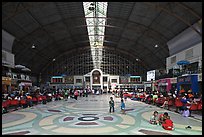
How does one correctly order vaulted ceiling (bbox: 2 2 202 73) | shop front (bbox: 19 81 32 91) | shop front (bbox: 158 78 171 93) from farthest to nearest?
1. shop front (bbox: 19 81 32 91)
2. shop front (bbox: 158 78 171 93)
3. vaulted ceiling (bbox: 2 2 202 73)

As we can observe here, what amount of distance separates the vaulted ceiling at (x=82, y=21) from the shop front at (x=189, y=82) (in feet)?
23.3

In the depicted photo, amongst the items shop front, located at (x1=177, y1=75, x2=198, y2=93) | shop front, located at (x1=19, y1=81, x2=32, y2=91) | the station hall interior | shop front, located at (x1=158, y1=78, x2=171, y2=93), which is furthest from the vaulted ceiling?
shop front, located at (x1=177, y1=75, x2=198, y2=93)

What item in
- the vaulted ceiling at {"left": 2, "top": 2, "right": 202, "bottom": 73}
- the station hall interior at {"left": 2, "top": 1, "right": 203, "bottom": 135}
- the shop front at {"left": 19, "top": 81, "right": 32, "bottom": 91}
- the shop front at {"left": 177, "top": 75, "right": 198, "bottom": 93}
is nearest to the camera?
the station hall interior at {"left": 2, "top": 1, "right": 203, "bottom": 135}

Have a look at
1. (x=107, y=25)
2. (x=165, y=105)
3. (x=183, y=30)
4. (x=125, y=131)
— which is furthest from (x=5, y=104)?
(x=107, y=25)

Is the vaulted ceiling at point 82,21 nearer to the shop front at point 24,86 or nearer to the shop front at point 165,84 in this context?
the shop front at point 24,86

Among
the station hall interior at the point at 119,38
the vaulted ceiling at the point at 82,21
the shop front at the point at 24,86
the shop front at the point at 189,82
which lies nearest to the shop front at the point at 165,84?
the station hall interior at the point at 119,38

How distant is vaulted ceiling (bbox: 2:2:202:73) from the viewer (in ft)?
80.6

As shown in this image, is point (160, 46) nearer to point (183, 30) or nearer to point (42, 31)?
point (183, 30)

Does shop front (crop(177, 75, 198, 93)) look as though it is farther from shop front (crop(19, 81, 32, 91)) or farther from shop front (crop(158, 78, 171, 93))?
shop front (crop(19, 81, 32, 91))

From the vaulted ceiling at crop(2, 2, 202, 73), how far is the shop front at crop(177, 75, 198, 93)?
23.3 feet

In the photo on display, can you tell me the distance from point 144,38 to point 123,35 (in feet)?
16.7

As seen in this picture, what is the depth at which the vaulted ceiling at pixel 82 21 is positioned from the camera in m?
24.6

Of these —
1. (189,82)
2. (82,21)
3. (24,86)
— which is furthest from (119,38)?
(189,82)

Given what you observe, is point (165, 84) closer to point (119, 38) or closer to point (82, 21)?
point (119, 38)
